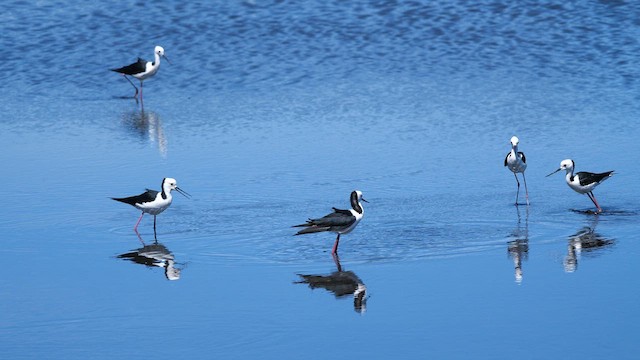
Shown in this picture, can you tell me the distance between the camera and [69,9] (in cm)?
2867

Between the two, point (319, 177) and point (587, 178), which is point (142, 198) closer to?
point (319, 177)

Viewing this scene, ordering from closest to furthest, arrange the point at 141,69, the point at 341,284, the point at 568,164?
the point at 341,284 < the point at 568,164 < the point at 141,69

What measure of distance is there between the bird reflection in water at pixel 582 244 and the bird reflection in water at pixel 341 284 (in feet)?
6.95

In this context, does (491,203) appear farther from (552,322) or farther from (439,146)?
(552,322)

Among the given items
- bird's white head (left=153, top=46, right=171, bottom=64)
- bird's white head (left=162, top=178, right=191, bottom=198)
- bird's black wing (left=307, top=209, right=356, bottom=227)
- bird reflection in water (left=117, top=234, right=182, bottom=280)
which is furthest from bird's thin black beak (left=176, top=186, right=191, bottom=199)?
bird's white head (left=153, top=46, right=171, bottom=64)

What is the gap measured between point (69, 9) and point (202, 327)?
1974 cm

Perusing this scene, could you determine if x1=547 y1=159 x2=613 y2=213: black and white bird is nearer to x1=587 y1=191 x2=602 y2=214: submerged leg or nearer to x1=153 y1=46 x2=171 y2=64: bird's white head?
x1=587 y1=191 x2=602 y2=214: submerged leg

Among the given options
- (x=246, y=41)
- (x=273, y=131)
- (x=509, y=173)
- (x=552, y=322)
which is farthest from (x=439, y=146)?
(x=246, y=41)

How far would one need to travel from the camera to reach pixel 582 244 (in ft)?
42.3

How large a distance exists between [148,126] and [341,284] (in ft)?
29.8

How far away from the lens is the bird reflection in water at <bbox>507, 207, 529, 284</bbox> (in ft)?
39.2

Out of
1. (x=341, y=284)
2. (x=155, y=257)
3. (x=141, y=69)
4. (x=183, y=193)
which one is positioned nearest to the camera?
(x=341, y=284)

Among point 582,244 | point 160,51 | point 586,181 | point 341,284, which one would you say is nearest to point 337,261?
point 341,284

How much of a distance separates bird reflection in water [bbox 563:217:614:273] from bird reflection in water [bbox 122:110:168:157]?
22.5ft
